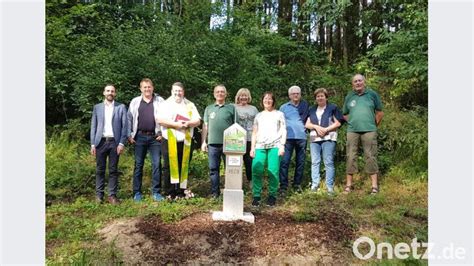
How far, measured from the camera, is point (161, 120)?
6844 mm

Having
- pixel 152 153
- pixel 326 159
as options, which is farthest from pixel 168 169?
pixel 326 159

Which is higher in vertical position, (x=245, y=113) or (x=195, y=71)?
(x=195, y=71)

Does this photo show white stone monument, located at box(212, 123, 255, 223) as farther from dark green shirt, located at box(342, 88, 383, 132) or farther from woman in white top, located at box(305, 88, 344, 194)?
dark green shirt, located at box(342, 88, 383, 132)

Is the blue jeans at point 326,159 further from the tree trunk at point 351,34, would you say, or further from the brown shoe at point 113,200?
the tree trunk at point 351,34

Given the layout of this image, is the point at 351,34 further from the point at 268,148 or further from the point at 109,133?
the point at 109,133

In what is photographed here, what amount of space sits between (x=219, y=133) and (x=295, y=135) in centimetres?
135

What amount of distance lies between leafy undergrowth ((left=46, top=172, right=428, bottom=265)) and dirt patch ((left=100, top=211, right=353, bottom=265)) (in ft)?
0.04

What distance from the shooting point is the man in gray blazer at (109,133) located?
6.80m

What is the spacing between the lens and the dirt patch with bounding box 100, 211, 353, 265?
5.07 metres

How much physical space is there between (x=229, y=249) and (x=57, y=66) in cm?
781

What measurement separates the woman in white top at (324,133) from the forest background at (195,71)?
1290 mm

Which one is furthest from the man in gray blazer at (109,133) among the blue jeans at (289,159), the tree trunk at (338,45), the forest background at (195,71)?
the tree trunk at (338,45)

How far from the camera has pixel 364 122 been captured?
7207 mm

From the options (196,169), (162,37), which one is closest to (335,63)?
(162,37)
